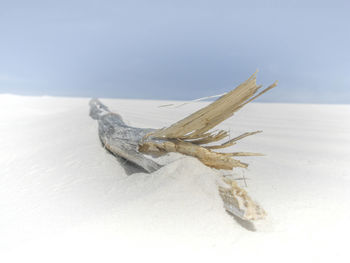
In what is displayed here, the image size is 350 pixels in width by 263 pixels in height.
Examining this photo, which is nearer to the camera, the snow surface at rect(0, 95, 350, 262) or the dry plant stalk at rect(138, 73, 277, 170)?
the snow surface at rect(0, 95, 350, 262)

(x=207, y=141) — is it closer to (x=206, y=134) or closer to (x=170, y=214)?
(x=206, y=134)

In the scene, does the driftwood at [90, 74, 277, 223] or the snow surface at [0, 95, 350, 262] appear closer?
the snow surface at [0, 95, 350, 262]

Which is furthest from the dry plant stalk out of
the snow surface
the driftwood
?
the snow surface

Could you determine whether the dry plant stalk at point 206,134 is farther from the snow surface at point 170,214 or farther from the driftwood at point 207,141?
the snow surface at point 170,214

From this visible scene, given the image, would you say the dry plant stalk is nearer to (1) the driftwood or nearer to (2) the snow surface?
(1) the driftwood

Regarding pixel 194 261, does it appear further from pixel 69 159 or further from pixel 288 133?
pixel 288 133

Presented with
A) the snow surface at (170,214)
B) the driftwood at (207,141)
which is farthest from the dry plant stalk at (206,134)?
the snow surface at (170,214)

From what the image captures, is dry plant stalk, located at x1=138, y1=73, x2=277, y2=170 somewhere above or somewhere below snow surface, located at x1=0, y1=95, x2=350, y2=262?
above

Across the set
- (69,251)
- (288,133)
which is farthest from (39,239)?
(288,133)
